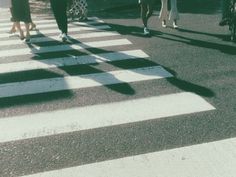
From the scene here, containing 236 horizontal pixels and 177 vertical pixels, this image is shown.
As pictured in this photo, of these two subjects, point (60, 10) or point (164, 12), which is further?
point (164, 12)

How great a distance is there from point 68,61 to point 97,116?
2.83 m

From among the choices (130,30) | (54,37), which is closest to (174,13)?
(130,30)

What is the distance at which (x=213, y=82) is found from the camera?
6238 millimetres

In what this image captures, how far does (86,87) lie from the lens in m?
6.25

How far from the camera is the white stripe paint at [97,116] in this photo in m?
4.82

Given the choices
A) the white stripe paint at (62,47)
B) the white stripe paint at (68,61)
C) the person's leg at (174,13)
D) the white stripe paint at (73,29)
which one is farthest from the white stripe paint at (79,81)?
the white stripe paint at (73,29)

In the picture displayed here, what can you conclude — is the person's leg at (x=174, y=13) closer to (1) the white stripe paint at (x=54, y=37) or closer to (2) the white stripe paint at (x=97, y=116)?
(1) the white stripe paint at (x=54, y=37)

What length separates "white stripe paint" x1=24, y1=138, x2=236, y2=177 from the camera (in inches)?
150

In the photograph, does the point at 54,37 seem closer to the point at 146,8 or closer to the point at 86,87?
the point at 146,8

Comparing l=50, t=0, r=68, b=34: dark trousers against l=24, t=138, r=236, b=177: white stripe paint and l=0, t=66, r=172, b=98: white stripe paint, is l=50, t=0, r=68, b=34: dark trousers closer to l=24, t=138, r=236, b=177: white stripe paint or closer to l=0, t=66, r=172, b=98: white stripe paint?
l=0, t=66, r=172, b=98: white stripe paint

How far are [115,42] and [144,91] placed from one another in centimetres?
339

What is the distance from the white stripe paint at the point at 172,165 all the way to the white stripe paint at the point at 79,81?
7.97 feet

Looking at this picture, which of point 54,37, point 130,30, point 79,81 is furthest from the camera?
point 130,30

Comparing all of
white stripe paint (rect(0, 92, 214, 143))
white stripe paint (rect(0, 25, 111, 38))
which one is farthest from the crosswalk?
white stripe paint (rect(0, 25, 111, 38))
